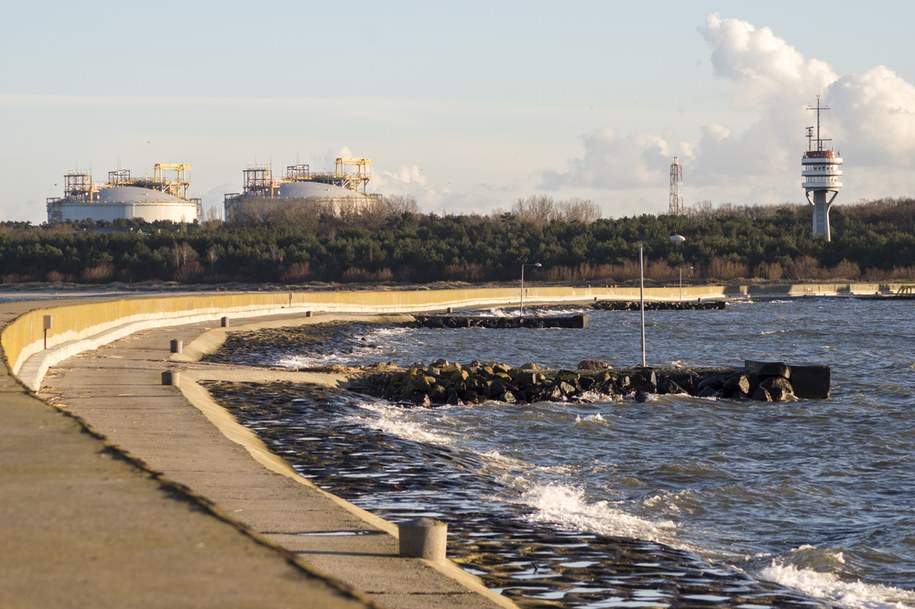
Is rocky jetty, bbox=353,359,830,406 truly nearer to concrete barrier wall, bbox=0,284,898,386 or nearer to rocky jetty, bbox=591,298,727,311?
concrete barrier wall, bbox=0,284,898,386

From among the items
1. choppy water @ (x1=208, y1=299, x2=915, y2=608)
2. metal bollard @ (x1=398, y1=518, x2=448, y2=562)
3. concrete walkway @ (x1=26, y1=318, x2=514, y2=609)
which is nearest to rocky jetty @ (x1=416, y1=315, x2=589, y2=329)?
choppy water @ (x1=208, y1=299, x2=915, y2=608)

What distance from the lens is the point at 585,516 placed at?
60.6ft

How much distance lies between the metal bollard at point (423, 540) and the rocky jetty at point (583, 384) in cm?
2250

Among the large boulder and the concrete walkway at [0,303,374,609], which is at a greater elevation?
the concrete walkway at [0,303,374,609]

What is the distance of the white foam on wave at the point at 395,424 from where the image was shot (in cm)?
2709

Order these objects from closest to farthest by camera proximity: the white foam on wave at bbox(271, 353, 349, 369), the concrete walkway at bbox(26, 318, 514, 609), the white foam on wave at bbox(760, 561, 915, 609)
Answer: the concrete walkway at bbox(26, 318, 514, 609)
the white foam on wave at bbox(760, 561, 915, 609)
the white foam on wave at bbox(271, 353, 349, 369)

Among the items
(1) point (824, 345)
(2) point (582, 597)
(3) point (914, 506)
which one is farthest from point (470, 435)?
(1) point (824, 345)

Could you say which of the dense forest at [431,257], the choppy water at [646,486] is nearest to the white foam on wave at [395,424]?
the choppy water at [646,486]

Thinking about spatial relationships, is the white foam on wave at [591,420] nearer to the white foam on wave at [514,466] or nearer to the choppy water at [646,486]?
the choppy water at [646,486]

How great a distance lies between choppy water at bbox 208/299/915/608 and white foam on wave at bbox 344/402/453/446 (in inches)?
4.5

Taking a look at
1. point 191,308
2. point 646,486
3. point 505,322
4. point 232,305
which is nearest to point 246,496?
point 646,486

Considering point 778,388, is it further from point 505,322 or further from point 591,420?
point 505,322

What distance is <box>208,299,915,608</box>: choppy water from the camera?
1472cm

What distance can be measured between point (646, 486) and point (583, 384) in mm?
17055
